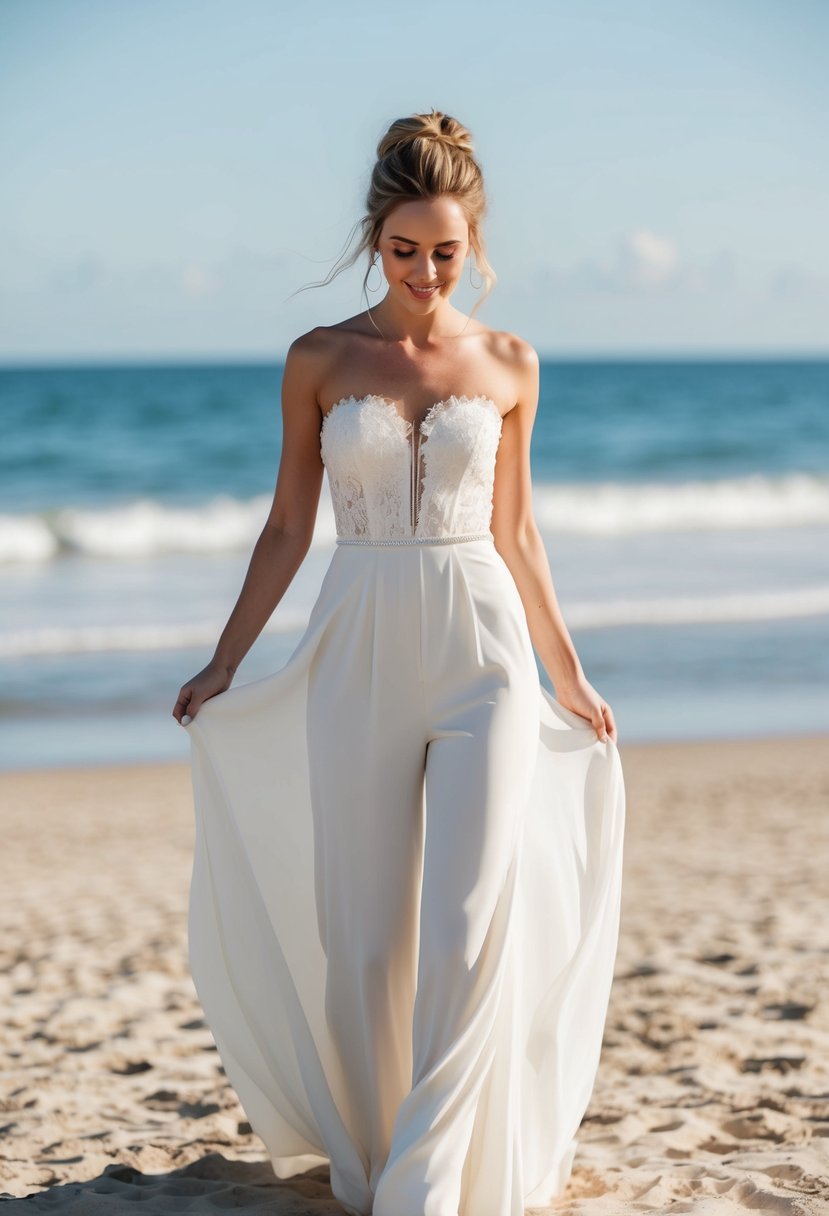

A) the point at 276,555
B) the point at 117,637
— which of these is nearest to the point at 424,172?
the point at 276,555

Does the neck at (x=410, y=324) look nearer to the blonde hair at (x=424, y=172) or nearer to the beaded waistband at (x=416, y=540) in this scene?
the blonde hair at (x=424, y=172)

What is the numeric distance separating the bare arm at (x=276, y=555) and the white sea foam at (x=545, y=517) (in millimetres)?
14838

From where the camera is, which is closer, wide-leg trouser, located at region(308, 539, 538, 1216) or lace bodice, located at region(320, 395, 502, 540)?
wide-leg trouser, located at region(308, 539, 538, 1216)

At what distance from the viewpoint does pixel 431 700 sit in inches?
121

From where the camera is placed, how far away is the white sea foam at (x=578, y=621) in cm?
1232

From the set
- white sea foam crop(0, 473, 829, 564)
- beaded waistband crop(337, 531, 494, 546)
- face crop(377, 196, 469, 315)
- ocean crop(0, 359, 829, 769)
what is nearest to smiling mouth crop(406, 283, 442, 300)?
face crop(377, 196, 469, 315)

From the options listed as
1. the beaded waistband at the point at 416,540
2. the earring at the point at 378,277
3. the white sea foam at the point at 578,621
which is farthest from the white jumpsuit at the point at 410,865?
the white sea foam at the point at 578,621

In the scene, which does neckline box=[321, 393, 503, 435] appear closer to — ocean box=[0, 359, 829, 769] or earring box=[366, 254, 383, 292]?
earring box=[366, 254, 383, 292]

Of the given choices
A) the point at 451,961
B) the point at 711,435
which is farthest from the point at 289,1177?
the point at 711,435

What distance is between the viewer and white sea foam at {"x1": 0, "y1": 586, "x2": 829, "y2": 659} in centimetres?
1232

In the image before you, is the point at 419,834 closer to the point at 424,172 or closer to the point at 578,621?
the point at 424,172

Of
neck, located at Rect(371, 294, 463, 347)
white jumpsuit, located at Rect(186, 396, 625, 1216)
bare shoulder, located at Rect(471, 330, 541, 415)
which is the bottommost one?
white jumpsuit, located at Rect(186, 396, 625, 1216)

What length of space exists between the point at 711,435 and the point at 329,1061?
105 ft

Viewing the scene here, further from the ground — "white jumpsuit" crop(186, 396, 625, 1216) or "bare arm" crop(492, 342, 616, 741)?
"bare arm" crop(492, 342, 616, 741)
